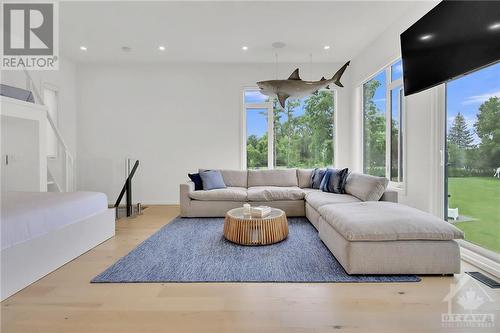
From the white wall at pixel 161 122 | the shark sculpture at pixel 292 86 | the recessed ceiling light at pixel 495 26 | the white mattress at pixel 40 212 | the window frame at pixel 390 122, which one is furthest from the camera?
the white wall at pixel 161 122

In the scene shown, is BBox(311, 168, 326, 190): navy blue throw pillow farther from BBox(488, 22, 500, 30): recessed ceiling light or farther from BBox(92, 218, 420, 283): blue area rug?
BBox(488, 22, 500, 30): recessed ceiling light

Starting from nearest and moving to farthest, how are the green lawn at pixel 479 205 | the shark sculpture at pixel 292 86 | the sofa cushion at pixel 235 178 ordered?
the green lawn at pixel 479 205
the shark sculpture at pixel 292 86
the sofa cushion at pixel 235 178

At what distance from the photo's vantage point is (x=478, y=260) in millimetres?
2412

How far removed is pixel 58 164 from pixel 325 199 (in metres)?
4.90

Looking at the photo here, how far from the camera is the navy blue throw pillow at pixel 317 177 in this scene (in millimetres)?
4586

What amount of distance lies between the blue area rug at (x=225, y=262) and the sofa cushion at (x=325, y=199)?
1.37 feet

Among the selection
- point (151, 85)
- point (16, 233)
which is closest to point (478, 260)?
point (16, 233)

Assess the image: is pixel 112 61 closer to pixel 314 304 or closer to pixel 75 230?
pixel 75 230

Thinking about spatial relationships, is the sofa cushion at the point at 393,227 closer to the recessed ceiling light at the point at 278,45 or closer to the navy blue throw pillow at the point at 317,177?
the navy blue throw pillow at the point at 317,177

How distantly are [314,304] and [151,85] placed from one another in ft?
17.0

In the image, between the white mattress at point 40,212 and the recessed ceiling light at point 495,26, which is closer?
the recessed ceiling light at point 495,26

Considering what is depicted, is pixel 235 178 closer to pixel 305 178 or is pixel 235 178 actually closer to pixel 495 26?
pixel 305 178

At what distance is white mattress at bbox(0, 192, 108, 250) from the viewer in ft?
6.53
